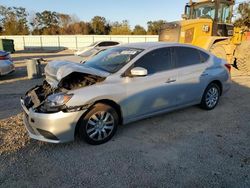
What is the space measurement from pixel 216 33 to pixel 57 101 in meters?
8.46

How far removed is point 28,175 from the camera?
301cm

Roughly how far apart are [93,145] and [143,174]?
1082 mm

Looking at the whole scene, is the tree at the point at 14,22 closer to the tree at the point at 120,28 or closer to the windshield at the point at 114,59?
the tree at the point at 120,28

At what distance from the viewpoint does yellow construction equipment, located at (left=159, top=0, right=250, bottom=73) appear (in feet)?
30.4

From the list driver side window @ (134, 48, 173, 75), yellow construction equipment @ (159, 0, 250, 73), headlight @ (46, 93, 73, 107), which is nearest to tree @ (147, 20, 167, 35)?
yellow construction equipment @ (159, 0, 250, 73)

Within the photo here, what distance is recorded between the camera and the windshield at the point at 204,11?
9.85 meters

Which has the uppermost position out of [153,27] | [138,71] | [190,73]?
[153,27]

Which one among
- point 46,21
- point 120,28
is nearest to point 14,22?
point 46,21

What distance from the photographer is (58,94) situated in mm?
3449

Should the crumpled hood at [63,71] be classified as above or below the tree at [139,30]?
below

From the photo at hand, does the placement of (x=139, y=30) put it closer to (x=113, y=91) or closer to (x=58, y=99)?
(x=113, y=91)

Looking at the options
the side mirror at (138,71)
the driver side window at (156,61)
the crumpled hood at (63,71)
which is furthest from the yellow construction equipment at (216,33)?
the crumpled hood at (63,71)

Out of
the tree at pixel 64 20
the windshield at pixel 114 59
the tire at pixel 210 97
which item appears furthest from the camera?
the tree at pixel 64 20

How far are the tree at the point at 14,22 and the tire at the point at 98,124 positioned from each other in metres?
48.8
